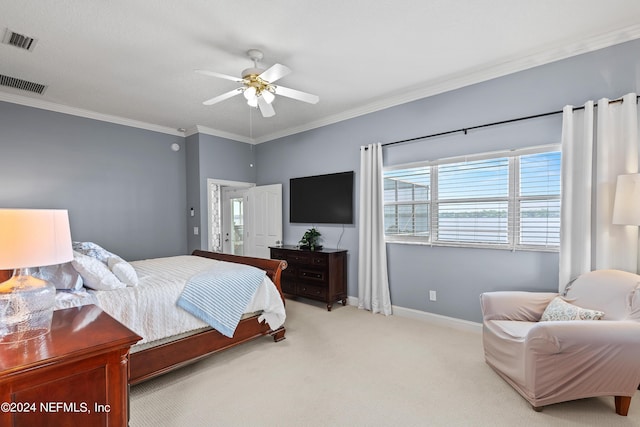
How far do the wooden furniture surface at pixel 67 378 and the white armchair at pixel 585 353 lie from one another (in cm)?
233

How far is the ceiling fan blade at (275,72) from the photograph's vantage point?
2393mm

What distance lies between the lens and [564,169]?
9.12ft

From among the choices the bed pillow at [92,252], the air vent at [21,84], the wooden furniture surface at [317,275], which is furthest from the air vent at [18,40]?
the wooden furniture surface at [317,275]

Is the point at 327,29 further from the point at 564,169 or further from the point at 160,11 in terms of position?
the point at 564,169

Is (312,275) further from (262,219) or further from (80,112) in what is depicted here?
(80,112)

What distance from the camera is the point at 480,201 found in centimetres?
338

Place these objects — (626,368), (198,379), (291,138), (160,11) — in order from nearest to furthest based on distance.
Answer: (626,368)
(160,11)
(198,379)
(291,138)

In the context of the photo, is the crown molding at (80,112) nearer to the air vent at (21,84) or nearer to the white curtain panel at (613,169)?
the air vent at (21,84)

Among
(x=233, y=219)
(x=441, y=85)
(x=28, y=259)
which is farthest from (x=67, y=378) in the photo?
(x=233, y=219)

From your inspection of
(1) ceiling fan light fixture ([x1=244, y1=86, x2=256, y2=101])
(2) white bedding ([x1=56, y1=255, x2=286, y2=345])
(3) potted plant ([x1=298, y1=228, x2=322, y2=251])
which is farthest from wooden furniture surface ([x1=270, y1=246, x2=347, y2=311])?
(1) ceiling fan light fixture ([x1=244, y1=86, x2=256, y2=101])

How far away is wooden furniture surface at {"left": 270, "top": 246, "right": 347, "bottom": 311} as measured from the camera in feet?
13.9

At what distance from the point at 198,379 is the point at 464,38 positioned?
11.9ft

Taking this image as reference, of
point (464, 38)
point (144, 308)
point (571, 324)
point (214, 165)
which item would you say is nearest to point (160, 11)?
point (144, 308)

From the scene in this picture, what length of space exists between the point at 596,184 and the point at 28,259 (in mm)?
3850
